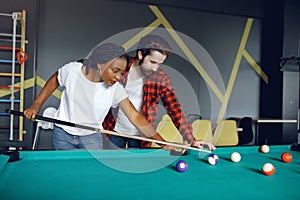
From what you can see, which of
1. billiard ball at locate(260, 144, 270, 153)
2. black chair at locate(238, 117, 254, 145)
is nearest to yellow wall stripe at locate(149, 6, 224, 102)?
black chair at locate(238, 117, 254, 145)

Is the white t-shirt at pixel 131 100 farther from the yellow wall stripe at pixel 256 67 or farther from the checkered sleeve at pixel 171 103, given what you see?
the yellow wall stripe at pixel 256 67

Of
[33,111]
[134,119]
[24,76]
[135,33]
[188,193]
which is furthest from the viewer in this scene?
[135,33]

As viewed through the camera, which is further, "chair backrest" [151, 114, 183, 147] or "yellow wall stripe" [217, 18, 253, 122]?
"yellow wall stripe" [217, 18, 253, 122]

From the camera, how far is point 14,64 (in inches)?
148

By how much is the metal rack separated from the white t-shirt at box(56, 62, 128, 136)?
1629 mm

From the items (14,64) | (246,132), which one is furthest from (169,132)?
(14,64)

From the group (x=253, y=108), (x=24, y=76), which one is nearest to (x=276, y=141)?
(x=253, y=108)

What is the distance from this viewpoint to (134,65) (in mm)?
2451

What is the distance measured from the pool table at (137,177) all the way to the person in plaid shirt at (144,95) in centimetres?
54

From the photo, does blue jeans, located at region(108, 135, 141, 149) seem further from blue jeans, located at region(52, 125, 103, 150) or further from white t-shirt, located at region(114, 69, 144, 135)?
blue jeans, located at region(52, 125, 103, 150)

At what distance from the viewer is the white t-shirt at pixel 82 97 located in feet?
7.31

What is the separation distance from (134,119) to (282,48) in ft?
12.3

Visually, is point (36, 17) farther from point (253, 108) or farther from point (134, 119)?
point (253, 108)

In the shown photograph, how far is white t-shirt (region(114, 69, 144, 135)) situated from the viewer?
2506mm
